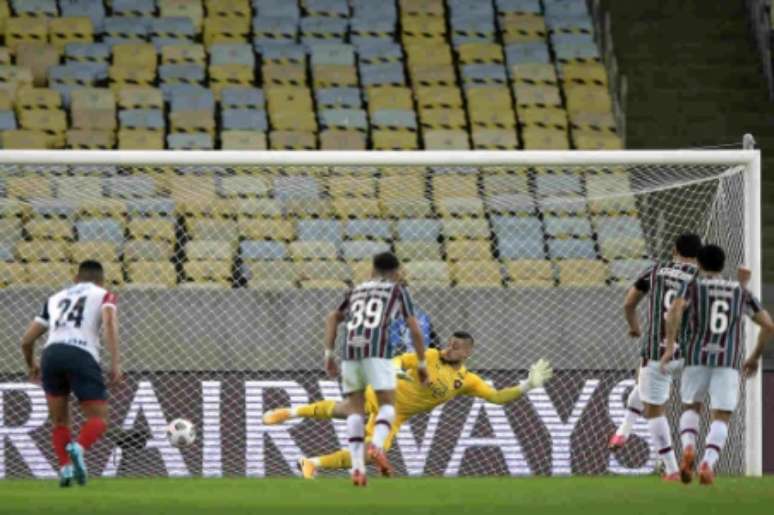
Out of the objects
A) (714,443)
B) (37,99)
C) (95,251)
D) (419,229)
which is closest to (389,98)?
(419,229)

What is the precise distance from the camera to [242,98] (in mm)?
21266

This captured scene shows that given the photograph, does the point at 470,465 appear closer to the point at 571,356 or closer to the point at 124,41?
the point at 571,356

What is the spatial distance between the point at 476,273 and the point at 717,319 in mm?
5011

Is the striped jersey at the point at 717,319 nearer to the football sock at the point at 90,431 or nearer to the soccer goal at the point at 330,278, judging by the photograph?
the soccer goal at the point at 330,278

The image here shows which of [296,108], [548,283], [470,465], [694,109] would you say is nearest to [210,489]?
[470,465]

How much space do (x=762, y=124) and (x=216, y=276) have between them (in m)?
7.06

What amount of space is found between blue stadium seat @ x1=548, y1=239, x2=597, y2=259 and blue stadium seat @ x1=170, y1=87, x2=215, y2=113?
4.15 metres

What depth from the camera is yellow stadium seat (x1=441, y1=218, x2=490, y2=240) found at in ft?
60.5

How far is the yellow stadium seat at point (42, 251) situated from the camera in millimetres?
17484

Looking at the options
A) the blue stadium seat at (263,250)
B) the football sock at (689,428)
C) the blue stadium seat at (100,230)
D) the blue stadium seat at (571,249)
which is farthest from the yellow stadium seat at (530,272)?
the football sock at (689,428)

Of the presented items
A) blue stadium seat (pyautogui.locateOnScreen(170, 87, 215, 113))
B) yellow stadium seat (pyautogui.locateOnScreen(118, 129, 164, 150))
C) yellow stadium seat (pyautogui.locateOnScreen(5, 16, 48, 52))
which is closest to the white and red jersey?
yellow stadium seat (pyautogui.locateOnScreen(118, 129, 164, 150))

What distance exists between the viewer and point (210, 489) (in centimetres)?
1364

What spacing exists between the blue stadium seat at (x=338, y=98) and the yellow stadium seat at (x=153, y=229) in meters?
3.82

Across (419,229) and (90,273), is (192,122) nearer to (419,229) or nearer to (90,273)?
(419,229)
